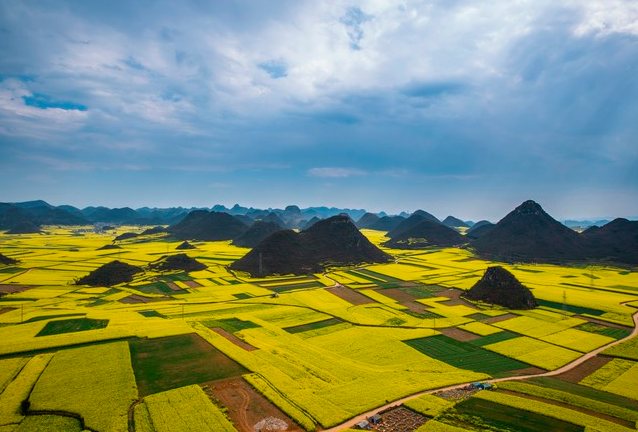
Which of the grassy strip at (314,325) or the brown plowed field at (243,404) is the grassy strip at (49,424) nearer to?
the brown plowed field at (243,404)

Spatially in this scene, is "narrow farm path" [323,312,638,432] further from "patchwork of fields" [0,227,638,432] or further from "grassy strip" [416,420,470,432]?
"grassy strip" [416,420,470,432]

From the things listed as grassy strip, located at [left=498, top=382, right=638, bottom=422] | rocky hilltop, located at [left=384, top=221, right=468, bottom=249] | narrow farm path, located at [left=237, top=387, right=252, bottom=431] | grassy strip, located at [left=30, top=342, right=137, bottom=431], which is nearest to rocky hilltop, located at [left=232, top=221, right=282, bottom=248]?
rocky hilltop, located at [left=384, top=221, right=468, bottom=249]

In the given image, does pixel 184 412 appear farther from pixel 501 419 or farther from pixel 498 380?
pixel 498 380

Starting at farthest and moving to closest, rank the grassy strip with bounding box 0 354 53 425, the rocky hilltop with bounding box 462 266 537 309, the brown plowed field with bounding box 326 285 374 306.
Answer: the brown plowed field with bounding box 326 285 374 306 → the rocky hilltop with bounding box 462 266 537 309 → the grassy strip with bounding box 0 354 53 425

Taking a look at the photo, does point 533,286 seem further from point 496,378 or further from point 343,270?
point 496,378

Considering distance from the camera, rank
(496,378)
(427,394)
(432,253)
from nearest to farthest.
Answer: (427,394) → (496,378) → (432,253)

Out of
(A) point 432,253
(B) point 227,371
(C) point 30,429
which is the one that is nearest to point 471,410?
(B) point 227,371

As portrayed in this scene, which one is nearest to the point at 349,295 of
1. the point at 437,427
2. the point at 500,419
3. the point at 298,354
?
the point at 298,354
